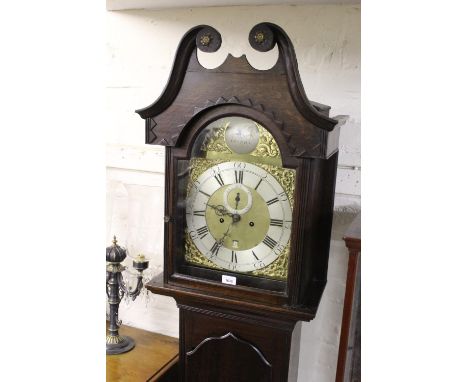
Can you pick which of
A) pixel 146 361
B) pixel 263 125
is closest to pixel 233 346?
pixel 146 361

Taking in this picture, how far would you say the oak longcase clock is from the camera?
0.86 metres

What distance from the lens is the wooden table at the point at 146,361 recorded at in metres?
1.22

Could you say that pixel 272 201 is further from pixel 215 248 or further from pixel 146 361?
pixel 146 361

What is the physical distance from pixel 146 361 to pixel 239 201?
64 centimetres

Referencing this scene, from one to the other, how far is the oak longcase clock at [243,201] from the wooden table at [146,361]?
23 cm

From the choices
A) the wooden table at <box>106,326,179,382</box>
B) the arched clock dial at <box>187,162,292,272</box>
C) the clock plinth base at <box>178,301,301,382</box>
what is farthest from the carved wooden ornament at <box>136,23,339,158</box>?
the wooden table at <box>106,326,179,382</box>

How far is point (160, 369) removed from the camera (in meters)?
1.26

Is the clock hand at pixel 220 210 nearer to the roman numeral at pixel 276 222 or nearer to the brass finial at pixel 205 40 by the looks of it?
the roman numeral at pixel 276 222

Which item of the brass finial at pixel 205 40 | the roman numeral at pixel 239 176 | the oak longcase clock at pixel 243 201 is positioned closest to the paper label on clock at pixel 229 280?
the oak longcase clock at pixel 243 201

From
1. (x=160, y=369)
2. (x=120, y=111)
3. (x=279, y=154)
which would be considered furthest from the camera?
(x=120, y=111)
